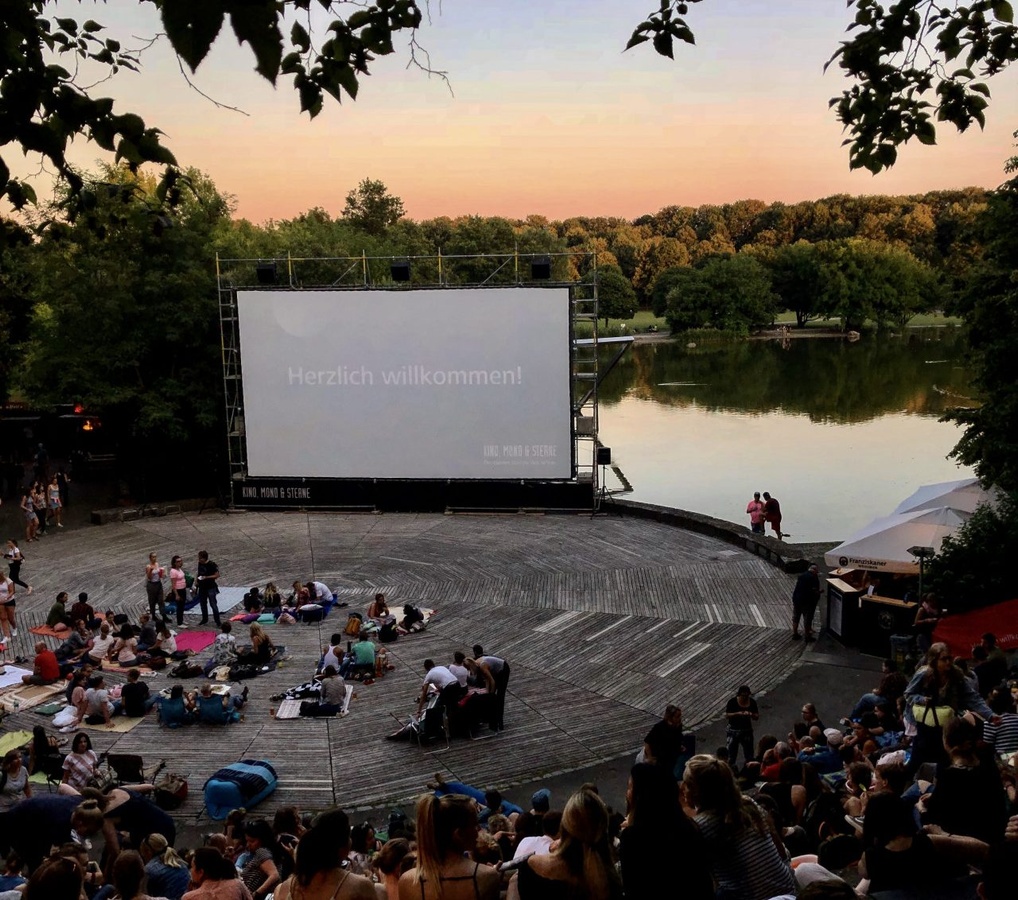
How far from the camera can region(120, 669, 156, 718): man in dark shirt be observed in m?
11.3

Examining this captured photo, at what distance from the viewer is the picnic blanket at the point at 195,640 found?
13.8 meters

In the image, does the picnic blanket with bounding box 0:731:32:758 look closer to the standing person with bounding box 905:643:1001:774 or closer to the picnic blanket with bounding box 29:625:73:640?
the picnic blanket with bounding box 29:625:73:640

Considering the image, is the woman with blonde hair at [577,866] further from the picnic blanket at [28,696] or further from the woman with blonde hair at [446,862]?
the picnic blanket at [28,696]

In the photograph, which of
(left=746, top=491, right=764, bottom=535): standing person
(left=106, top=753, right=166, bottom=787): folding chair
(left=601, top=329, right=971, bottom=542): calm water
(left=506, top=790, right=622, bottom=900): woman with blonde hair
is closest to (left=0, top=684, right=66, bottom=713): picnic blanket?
(left=106, top=753, right=166, bottom=787): folding chair

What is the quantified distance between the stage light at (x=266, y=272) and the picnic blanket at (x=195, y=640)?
10204mm

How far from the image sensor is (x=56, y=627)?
46.1 ft

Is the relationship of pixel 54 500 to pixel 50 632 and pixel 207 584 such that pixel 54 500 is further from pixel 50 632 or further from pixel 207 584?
pixel 207 584

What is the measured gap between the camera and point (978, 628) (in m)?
10.9

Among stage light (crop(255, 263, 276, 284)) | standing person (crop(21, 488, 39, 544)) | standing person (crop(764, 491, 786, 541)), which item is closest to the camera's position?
standing person (crop(764, 491, 786, 541))

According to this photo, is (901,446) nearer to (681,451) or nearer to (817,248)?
(681,451)

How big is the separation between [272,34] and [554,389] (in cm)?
1907

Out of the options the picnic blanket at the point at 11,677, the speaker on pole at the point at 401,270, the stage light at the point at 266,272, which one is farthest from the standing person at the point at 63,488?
the picnic blanket at the point at 11,677

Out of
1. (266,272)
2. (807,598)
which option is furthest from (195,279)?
(807,598)

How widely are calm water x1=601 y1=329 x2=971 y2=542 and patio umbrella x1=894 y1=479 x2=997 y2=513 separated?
827cm
